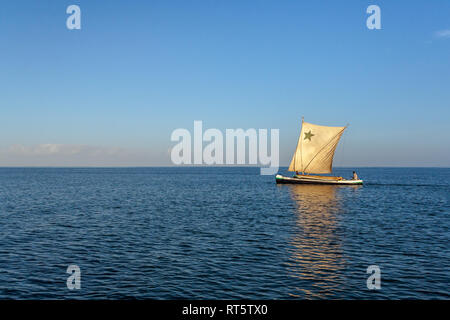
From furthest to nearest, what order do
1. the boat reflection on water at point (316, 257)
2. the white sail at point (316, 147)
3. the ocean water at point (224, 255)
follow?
1. the white sail at point (316, 147)
2. the boat reflection on water at point (316, 257)
3. the ocean water at point (224, 255)

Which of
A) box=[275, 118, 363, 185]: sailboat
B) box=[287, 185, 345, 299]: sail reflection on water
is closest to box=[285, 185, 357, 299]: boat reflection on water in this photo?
box=[287, 185, 345, 299]: sail reflection on water

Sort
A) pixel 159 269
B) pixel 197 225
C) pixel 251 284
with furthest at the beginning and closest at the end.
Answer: pixel 197 225 → pixel 159 269 → pixel 251 284

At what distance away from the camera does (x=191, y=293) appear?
18.9 metres

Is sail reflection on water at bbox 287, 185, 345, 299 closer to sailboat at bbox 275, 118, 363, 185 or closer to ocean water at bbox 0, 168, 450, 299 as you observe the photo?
ocean water at bbox 0, 168, 450, 299

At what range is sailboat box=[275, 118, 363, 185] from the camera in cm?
9562

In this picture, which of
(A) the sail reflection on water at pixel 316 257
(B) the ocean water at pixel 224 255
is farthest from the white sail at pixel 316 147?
(A) the sail reflection on water at pixel 316 257

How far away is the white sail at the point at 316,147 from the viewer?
9544 cm

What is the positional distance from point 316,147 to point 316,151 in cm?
115

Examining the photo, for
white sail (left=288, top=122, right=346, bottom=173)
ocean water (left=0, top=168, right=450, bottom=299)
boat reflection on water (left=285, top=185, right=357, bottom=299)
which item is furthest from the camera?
white sail (left=288, top=122, right=346, bottom=173)

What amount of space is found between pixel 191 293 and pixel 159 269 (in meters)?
4.59

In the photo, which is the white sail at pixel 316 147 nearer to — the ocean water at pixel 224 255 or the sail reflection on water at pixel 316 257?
the ocean water at pixel 224 255

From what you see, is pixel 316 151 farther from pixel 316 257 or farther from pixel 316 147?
pixel 316 257

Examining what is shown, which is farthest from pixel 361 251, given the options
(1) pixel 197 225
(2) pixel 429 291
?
(1) pixel 197 225
